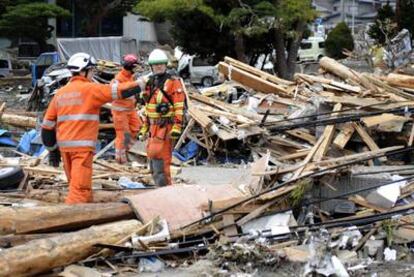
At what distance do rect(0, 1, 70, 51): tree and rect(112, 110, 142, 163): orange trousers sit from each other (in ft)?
94.2

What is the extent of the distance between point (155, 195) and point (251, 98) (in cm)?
658

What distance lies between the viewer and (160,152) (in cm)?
852

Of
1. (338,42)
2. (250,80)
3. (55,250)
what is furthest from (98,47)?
(55,250)

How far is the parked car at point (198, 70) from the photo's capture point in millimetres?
32312

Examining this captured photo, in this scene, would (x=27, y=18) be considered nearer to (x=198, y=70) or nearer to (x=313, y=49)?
(x=198, y=70)

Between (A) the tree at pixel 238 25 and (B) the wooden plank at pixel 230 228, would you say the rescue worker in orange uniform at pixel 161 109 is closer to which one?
(B) the wooden plank at pixel 230 228

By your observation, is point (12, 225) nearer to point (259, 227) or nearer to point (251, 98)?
point (259, 227)

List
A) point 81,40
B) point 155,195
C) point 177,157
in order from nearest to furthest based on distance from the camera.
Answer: point 155,195, point 177,157, point 81,40

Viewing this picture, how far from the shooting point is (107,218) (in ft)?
22.1

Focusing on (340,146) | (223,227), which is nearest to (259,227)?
(223,227)

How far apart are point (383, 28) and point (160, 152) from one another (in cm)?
2563

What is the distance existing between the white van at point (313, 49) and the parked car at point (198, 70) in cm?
1370

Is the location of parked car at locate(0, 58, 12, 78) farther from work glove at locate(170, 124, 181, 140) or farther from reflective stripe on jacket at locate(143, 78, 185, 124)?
work glove at locate(170, 124, 181, 140)

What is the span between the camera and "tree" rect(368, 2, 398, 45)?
32062 millimetres
